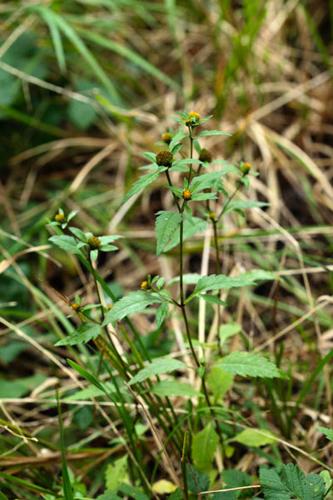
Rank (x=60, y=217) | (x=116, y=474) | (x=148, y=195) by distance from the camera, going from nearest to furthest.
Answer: (x=60, y=217), (x=116, y=474), (x=148, y=195)

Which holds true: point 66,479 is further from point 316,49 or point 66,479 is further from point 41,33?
point 316,49

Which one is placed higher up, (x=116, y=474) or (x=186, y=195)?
(x=186, y=195)

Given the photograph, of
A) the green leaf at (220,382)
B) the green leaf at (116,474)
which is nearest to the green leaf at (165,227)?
the green leaf at (220,382)

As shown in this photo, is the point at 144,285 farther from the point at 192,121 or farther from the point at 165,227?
the point at 192,121

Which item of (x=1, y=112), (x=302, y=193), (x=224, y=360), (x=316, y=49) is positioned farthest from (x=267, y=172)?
(x=224, y=360)

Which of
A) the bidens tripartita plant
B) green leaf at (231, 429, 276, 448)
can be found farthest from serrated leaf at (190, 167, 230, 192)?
green leaf at (231, 429, 276, 448)

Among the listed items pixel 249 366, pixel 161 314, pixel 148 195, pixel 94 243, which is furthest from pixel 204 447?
pixel 148 195

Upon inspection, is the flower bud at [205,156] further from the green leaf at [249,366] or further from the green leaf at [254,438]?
the green leaf at [254,438]
